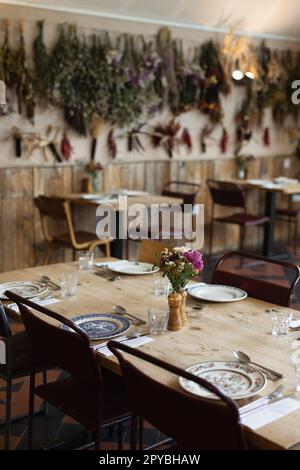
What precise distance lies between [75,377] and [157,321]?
0.40m

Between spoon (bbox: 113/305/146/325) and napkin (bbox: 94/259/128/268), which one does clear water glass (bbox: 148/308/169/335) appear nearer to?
spoon (bbox: 113/305/146/325)

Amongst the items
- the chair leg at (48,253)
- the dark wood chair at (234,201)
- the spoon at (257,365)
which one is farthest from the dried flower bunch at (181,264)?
the dark wood chair at (234,201)

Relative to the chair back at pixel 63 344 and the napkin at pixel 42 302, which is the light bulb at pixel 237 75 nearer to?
the napkin at pixel 42 302

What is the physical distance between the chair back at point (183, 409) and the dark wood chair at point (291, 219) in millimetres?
5450

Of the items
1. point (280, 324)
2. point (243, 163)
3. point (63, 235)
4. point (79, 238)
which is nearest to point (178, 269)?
point (280, 324)

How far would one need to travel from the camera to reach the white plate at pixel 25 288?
2.79m

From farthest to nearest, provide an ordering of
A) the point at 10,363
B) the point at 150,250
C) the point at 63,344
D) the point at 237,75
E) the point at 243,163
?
the point at 243,163 → the point at 237,75 → the point at 150,250 → the point at 10,363 → the point at 63,344

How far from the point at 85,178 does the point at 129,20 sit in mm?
1694

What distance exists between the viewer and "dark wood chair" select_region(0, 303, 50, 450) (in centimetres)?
253

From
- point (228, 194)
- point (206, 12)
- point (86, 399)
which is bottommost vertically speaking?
point (86, 399)

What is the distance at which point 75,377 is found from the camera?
7.83 ft

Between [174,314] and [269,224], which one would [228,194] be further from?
[174,314]

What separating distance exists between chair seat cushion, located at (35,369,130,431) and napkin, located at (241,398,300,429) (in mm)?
647

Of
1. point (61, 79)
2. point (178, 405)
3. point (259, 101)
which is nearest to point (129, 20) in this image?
point (61, 79)
